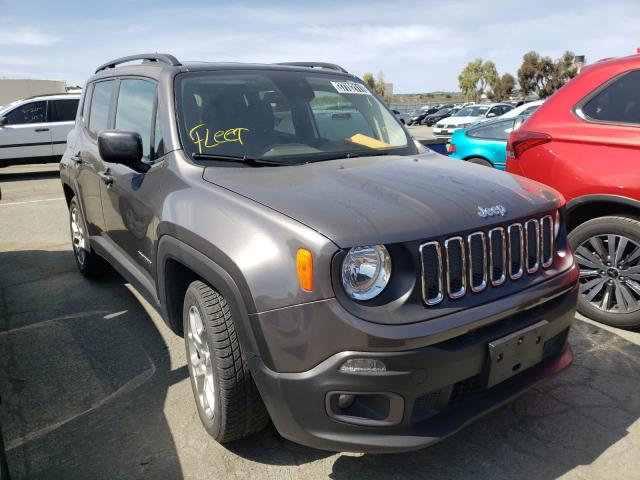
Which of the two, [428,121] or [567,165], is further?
[428,121]

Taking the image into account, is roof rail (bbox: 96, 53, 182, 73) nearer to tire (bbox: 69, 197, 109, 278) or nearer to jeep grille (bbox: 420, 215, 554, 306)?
tire (bbox: 69, 197, 109, 278)

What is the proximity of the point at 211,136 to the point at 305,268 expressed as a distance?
129 cm

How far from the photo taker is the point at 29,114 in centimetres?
1289

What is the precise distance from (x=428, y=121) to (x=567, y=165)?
35.9 meters

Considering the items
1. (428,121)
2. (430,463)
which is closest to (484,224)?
(430,463)

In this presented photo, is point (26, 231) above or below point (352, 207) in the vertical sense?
below

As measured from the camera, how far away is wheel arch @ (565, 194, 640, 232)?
3605mm

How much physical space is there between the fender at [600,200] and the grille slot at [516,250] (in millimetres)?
1646

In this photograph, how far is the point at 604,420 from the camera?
109 inches

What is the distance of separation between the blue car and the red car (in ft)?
11.2

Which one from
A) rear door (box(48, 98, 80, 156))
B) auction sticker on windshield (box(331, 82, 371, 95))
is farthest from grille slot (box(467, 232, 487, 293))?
rear door (box(48, 98, 80, 156))

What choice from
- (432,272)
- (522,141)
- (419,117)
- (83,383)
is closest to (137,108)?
(83,383)

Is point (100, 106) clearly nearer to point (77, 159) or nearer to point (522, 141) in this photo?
point (77, 159)

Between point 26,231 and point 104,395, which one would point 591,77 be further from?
point 26,231
